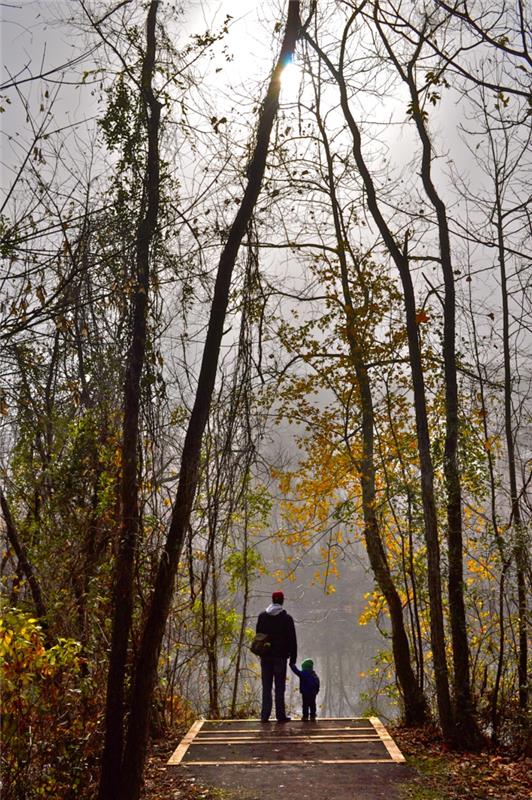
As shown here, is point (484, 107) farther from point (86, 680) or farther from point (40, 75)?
point (86, 680)

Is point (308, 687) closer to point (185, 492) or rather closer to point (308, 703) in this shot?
point (308, 703)

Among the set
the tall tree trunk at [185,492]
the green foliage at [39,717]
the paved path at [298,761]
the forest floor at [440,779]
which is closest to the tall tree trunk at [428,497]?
the forest floor at [440,779]

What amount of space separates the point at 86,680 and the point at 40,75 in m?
4.63

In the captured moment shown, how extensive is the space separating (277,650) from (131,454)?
14.1 feet

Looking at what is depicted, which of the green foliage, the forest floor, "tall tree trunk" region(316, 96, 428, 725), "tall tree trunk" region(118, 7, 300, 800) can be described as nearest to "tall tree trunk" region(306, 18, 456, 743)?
the forest floor

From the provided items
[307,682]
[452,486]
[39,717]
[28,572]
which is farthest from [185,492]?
[307,682]

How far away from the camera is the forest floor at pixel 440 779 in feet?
20.5

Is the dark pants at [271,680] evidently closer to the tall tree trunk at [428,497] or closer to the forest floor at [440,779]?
the forest floor at [440,779]

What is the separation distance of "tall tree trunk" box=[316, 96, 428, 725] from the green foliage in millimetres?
5490

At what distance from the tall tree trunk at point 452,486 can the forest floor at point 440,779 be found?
18.5 inches

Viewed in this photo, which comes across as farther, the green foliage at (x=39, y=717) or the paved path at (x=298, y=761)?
the paved path at (x=298, y=761)

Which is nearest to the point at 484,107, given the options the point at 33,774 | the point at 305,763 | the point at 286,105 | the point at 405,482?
the point at 286,105

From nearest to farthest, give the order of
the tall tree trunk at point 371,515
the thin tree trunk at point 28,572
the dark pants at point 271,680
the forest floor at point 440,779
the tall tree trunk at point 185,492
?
the tall tree trunk at point 185,492 < the forest floor at point 440,779 < the thin tree trunk at point 28,572 < the dark pants at point 271,680 < the tall tree trunk at point 371,515

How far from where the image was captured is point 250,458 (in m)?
8.18
